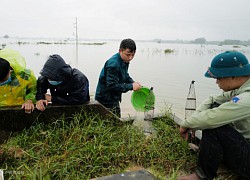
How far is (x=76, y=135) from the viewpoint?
291cm

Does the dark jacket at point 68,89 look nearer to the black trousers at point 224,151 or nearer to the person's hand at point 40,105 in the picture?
the person's hand at point 40,105

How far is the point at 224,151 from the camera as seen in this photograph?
2371 millimetres

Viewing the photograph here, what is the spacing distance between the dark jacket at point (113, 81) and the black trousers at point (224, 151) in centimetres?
165

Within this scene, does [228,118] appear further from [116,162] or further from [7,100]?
[7,100]

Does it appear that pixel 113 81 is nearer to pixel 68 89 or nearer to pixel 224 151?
pixel 68 89

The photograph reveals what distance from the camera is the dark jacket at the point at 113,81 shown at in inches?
147

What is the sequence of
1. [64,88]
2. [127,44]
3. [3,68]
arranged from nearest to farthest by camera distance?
[3,68]
[64,88]
[127,44]

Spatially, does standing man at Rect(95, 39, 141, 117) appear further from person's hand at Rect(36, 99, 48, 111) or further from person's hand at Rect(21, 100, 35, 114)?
person's hand at Rect(21, 100, 35, 114)

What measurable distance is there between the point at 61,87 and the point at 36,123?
59 cm

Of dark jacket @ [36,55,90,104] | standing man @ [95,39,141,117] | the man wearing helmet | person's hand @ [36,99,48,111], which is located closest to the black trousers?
the man wearing helmet

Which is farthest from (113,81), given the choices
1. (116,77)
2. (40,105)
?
(40,105)

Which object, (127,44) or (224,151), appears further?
(127,44)

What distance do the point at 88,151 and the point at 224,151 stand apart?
1.45 meters

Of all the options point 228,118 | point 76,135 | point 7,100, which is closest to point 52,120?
point 76,135
